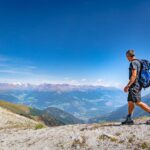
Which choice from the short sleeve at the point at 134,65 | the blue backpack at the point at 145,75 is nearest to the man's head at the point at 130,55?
the short sleeve at the point at 134,65

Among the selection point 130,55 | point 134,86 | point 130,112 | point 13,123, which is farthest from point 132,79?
point 13,123

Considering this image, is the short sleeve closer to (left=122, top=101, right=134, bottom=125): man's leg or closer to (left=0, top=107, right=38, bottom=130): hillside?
(left=122, top=101, right=134, bottom=125): man's leg


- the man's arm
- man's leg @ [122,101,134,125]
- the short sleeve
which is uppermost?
the short sleeve

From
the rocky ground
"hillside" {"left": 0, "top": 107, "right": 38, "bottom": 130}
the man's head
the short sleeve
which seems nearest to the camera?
A: the rocky ground

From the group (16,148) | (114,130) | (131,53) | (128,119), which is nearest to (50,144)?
(16,148)

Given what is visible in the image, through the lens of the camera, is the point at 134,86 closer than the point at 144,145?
No

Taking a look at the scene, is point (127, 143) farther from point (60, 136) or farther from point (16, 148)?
point (16, 148)

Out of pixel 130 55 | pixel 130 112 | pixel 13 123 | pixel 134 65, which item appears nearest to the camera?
pixel 134 65

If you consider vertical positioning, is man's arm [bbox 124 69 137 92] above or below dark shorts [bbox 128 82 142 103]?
above

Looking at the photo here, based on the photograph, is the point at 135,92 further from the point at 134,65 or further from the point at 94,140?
the point at 94,140

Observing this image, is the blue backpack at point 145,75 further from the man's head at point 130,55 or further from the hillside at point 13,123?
the hillside at point 13,123

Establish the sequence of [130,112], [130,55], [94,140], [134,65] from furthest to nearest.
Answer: [130,112]
[130,55]
[134,65]
[94,140]

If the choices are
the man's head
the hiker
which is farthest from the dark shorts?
the man's head

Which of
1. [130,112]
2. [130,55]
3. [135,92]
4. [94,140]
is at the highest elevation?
[130,55]
